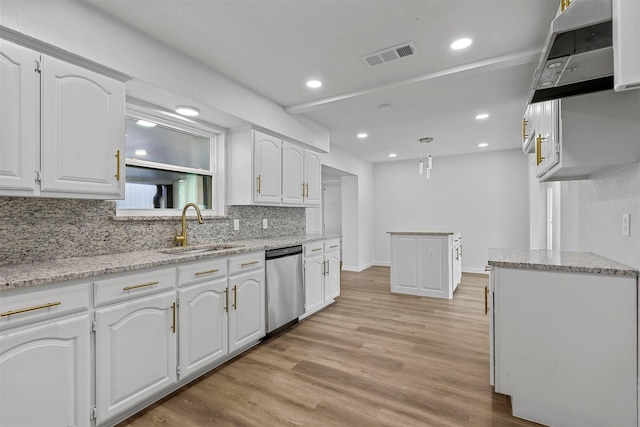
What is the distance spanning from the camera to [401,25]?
2.14 metres

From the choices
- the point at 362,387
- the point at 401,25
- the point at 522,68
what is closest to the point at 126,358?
the point at 362,387

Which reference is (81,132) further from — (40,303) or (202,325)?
(202,325)

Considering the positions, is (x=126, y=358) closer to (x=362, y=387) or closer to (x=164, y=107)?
(x=362, y=387)

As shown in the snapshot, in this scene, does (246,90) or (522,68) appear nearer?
(522,68)

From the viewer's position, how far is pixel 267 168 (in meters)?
3.44

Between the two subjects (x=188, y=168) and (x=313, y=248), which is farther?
(x=313, y=248)

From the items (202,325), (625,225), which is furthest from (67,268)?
(625,225)

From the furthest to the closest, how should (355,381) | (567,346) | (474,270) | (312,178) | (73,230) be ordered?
(474,270) < (312,178) < (355,381) < (73,230) < (567,346)

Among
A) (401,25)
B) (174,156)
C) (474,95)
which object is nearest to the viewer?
(401,25)

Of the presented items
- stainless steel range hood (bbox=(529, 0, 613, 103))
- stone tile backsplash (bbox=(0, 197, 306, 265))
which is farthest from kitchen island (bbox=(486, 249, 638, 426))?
stone tile backsplash (bbox=(0, 197, 306, 265))

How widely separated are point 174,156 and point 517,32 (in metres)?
3.05

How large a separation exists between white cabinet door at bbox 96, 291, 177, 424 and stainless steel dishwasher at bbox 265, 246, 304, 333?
3.42 feet

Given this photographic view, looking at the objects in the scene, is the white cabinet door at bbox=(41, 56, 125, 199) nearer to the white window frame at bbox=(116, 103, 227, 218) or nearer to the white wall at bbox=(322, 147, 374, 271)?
the white window frame at bbox=(116, 103, 227, 218)

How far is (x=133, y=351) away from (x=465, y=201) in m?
6.35
